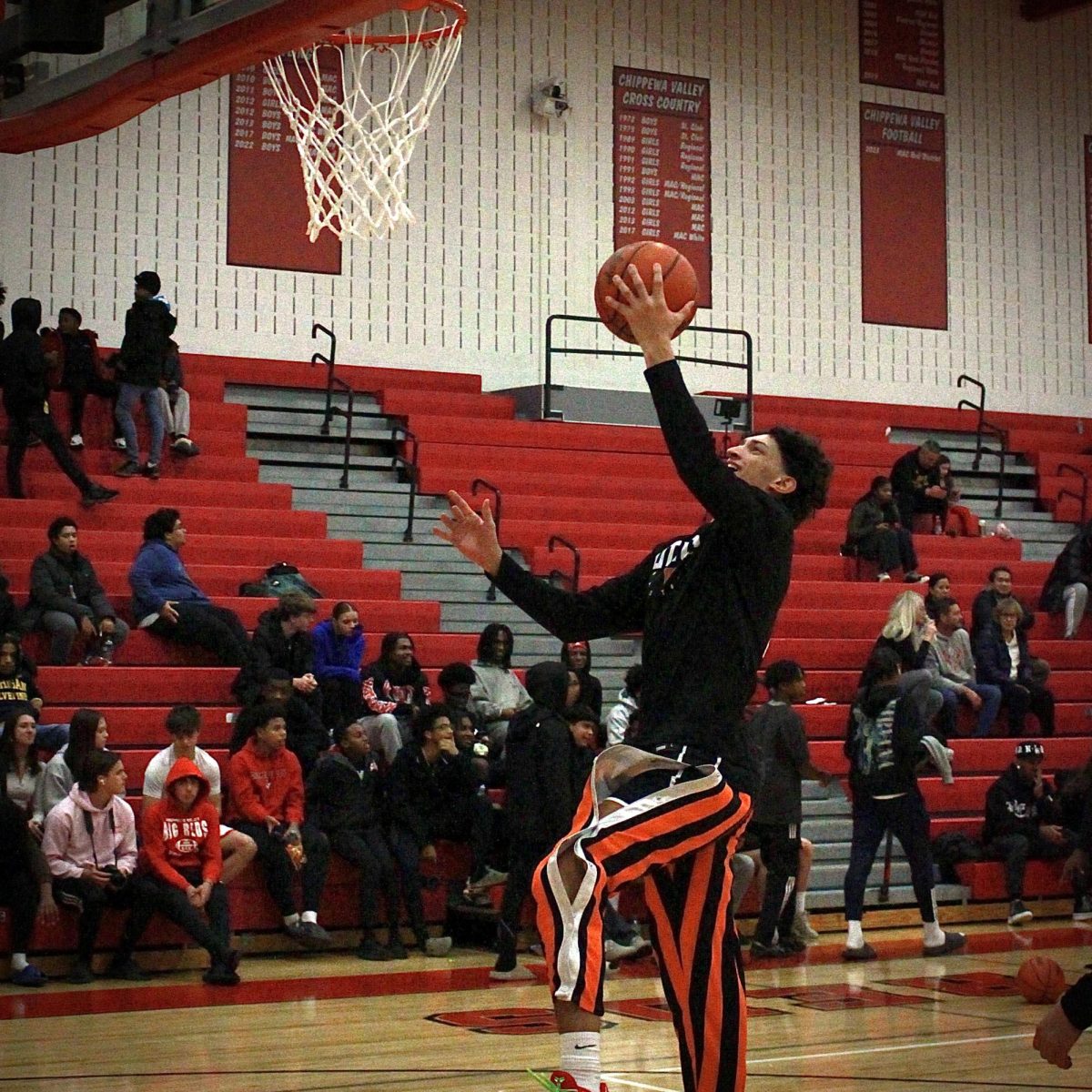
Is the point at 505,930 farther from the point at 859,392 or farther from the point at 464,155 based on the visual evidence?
the point at 859,392

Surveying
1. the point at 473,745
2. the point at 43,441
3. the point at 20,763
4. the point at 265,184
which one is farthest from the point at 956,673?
the point at 265,184

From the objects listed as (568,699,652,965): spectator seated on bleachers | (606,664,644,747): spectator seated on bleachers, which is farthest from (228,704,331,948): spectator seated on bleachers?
(606,664,644,747): spectator seated on bleachers

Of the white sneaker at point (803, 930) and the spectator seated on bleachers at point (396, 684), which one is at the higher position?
the spectator seated on bleachers at point (396, 684)

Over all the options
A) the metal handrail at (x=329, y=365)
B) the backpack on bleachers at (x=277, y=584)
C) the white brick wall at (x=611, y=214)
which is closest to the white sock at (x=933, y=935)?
the backpack on bleachers at (x=277, y=584)

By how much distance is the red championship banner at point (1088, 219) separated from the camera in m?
20.0

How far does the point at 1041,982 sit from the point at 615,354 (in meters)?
9.89

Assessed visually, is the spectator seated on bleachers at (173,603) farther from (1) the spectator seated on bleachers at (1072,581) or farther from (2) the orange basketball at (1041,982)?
(1) the spectator seated on bleachers at (1072,581)

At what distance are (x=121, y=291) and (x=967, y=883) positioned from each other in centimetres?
813

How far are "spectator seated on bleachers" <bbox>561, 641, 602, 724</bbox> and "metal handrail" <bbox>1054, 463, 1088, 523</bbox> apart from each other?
7395 millimetres

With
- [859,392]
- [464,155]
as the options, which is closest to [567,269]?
[464,155]

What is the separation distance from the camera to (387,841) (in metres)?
9.98

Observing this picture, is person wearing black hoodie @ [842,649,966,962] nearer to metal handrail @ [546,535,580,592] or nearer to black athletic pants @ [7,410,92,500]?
metal handrail @ [546,535,580,592]

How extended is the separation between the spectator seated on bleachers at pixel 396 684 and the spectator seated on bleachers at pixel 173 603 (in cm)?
79

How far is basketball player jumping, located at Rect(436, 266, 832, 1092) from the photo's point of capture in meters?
4.09
